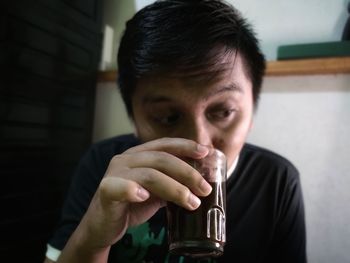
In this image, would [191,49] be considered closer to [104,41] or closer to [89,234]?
[89,234]

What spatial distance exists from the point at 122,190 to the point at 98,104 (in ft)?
2.41

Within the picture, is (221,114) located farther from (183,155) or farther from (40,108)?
(40,108)

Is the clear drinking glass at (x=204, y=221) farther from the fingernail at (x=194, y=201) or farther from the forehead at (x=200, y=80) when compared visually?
the forehead at (x=200, y=80)

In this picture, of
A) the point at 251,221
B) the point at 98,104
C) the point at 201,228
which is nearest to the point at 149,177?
the point at 201,228

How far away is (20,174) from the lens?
2.96 feet

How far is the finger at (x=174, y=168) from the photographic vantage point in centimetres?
44

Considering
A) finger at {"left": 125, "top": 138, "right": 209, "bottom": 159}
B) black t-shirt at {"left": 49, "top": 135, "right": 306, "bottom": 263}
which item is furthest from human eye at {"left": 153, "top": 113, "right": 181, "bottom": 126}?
black t-shirt at {"left": 49, "top": 135, "right": 306, "bottom": 263}

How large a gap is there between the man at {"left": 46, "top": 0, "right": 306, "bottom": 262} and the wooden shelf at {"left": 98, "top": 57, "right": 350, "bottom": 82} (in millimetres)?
105

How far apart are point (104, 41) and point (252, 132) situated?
23.7 inches

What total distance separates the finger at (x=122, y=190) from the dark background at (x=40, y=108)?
0.52 m

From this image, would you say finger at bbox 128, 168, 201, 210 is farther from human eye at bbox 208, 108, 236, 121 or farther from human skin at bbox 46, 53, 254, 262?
human eye at bbox 208, 108, 236, 121

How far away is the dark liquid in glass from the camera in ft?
1.48

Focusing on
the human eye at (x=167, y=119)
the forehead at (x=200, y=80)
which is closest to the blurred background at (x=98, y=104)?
the forehead at (x=200, y=80)

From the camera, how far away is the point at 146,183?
1.52 feet
